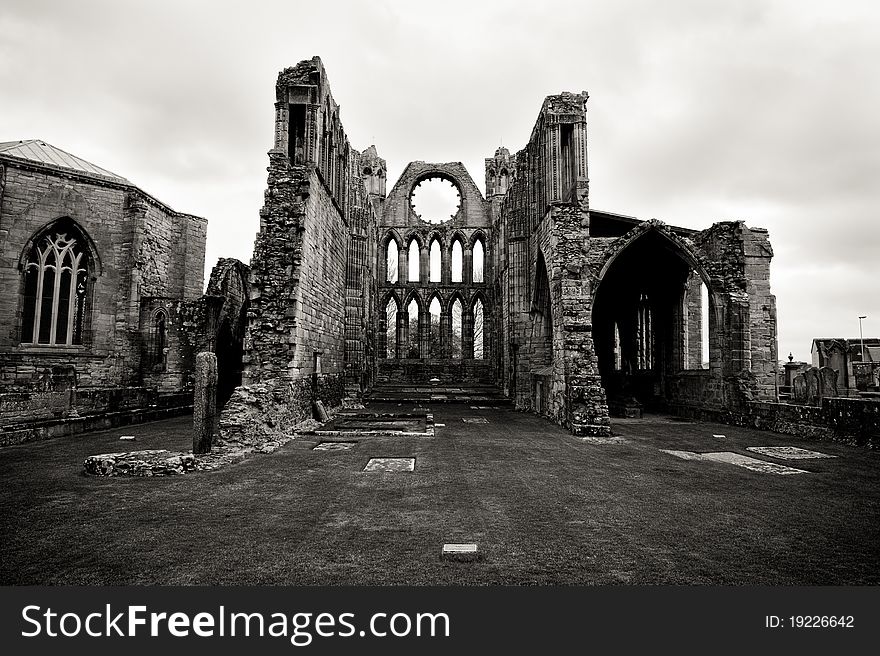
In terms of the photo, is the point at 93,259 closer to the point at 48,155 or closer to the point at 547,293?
the point at 48,155

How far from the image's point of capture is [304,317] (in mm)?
12422

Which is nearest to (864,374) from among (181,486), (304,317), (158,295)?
(304,317)

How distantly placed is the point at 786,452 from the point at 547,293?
950cm

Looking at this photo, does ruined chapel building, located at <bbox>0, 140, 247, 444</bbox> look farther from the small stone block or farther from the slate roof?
the small stone block

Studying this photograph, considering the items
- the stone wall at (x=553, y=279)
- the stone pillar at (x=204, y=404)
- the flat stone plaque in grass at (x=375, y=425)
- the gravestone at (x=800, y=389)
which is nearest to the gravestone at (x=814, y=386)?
the gravestone at (x=800, y=389)

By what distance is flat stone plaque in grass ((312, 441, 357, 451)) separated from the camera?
9883mm

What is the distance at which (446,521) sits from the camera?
5.16m

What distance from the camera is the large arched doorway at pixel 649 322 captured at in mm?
19016

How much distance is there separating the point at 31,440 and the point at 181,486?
6411 millimetres

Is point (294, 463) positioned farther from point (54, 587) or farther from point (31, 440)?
point (31, 440)

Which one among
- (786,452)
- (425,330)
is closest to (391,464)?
(786,452)

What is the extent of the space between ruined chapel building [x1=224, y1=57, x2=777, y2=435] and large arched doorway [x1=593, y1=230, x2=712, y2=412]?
0.21 feet

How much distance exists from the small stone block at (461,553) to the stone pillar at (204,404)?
586 cm

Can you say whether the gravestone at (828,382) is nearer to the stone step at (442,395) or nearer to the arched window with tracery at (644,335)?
the arched window with tracery at (644,335)
